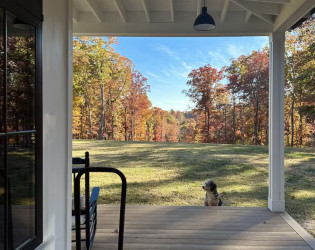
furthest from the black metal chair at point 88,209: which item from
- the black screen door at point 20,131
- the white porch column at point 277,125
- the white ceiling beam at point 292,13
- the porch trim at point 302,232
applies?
the white ceiling beam at point 292,13

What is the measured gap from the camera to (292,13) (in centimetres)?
327

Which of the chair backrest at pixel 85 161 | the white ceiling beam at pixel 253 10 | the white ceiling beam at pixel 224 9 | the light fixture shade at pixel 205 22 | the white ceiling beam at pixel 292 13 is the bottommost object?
the chair backrest at pixel 85 161

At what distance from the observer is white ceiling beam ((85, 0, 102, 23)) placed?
139 inches

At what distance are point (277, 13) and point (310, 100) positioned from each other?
22.8 feet

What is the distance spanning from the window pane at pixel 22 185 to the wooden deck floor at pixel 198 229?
1.42 meters

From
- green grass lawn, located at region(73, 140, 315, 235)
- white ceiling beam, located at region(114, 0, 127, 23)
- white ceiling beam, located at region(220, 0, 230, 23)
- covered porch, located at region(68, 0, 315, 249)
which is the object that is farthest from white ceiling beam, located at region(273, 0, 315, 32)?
green grass lawn, located at region(73, 140, 315, 235)

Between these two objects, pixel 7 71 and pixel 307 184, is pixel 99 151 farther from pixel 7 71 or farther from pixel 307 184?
pixel 7 71

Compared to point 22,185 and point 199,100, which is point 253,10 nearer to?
point 22,185

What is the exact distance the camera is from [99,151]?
10562mm

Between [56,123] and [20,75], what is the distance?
1.99 feet

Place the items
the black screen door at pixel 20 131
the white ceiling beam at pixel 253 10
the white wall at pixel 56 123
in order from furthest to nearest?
the white ceiling beam at pixel 253 10
the white wall at pixel 56 123
the black screen door at pixel 20 131

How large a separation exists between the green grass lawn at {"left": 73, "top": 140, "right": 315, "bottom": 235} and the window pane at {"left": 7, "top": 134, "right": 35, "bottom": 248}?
170 inches

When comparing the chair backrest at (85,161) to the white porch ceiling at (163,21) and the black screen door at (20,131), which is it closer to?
the black screen door at (20,131)

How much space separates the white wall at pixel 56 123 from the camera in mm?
2023
